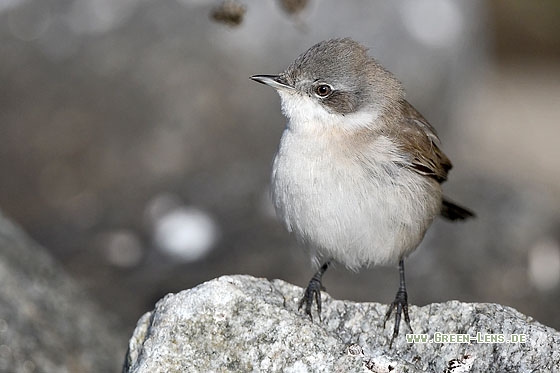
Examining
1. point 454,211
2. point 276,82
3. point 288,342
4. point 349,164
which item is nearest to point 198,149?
point 454,211

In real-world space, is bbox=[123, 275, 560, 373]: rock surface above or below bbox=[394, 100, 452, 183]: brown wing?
below

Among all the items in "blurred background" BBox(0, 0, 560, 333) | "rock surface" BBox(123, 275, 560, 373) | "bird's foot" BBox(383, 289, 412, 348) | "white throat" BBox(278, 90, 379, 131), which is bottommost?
"rock surface" BBox(123, 275, 560, 373)

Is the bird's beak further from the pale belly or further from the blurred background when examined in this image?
the blurred background

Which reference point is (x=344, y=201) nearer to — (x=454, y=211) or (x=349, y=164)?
(x=349, y=164)

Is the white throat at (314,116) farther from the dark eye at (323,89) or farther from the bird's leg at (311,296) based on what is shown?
the bird's leg at (311,296)

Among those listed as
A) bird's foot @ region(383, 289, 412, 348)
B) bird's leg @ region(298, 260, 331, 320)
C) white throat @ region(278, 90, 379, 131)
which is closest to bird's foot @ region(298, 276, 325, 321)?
bird's leg @ region(298, 260, 331, 320)
